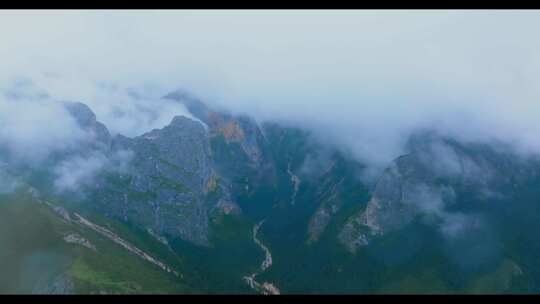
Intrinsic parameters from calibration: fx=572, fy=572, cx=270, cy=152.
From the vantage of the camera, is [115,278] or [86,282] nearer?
[86,282]
